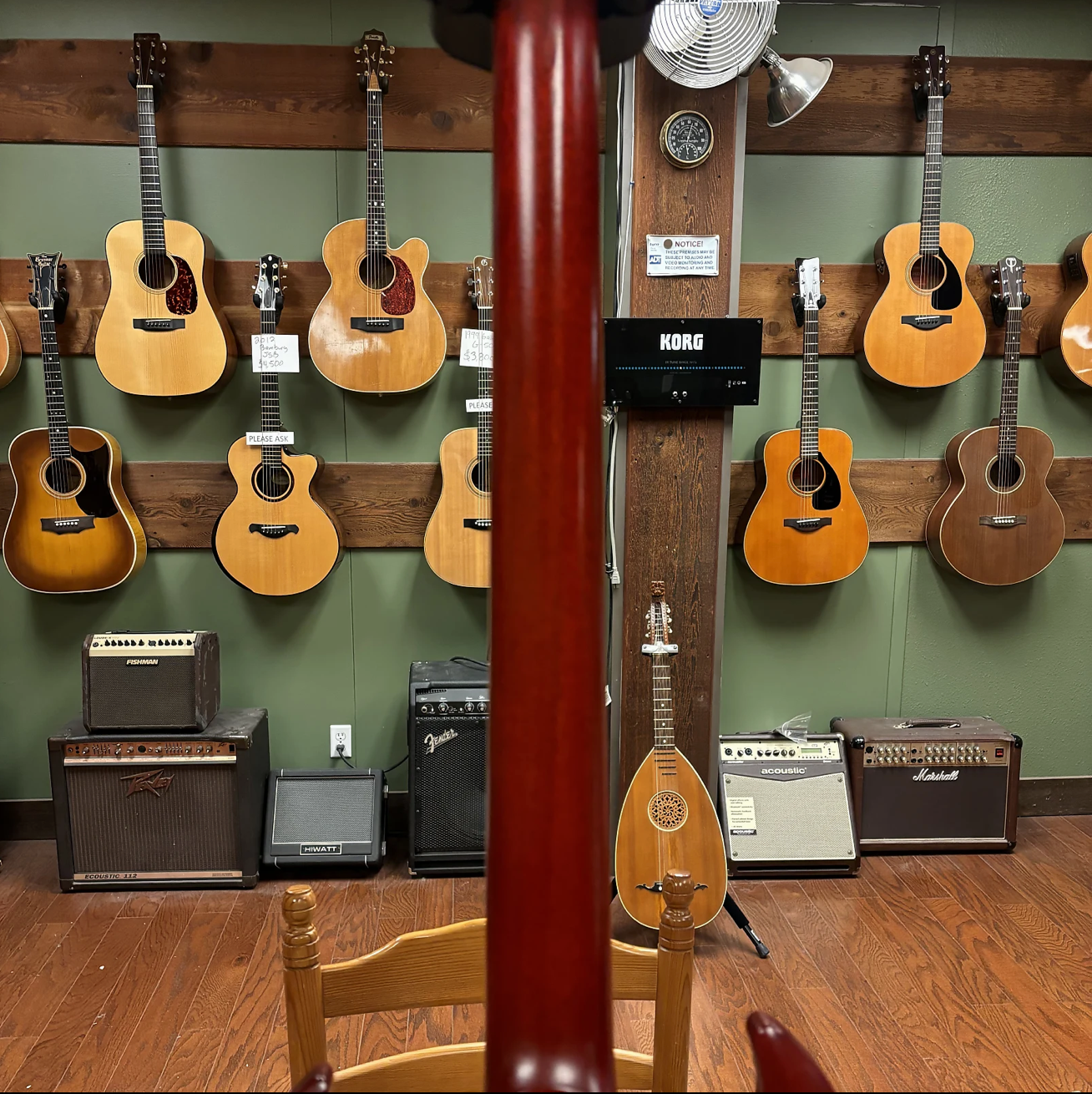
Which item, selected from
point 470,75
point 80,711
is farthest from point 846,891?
point 470,75

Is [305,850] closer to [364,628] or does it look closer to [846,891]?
[364,628]

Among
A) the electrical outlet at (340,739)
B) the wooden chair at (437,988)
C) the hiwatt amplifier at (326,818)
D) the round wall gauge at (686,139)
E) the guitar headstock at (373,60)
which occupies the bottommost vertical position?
the hiwatt amplifier at (326,818)

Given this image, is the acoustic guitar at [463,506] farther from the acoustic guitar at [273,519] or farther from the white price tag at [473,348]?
the acoustic guitar at [273,519]

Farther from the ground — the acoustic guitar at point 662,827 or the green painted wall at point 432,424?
the green painted wall at point 432,424

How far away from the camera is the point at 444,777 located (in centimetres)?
277

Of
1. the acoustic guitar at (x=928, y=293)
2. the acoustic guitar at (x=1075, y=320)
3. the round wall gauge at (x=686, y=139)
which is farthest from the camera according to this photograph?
the acoustic guitar at (x=1075, y=320)

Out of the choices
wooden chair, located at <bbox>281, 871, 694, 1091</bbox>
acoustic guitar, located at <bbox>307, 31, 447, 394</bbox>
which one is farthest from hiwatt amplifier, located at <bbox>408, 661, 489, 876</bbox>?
wooden chair, located at <bbox>281, 871, 694, 1091</bbox>

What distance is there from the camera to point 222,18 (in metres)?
2.79

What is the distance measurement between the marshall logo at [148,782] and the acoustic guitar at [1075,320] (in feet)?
10.3

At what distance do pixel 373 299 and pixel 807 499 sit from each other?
1.48 m

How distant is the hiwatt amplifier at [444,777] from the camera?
9.06ft

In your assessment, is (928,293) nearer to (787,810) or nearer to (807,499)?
(807,499)

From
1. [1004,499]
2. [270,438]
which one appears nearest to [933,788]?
[1004,499]

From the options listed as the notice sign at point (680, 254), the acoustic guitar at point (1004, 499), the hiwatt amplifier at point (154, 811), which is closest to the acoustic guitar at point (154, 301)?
the hiwatt amplifier at point (154, 811)
